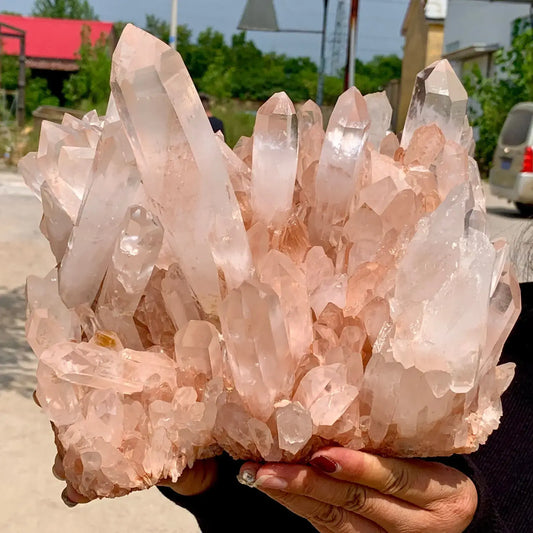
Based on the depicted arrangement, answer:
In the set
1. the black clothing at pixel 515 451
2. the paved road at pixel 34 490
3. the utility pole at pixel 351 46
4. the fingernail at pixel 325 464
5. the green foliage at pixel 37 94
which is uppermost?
the utility pole at pixel 351 46

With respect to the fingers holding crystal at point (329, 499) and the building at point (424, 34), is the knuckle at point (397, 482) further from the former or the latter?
the building at point (424, 34)

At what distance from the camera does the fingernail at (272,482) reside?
0.63 m

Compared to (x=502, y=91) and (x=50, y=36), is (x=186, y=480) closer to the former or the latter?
(x=502, y=91)

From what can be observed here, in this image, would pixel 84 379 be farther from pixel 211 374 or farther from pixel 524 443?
pixel 524 443

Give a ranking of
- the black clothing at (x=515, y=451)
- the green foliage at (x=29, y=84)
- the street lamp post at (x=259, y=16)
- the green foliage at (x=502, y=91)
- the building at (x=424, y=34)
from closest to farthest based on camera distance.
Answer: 1. the black clothing at (x=515, y=451)
2. the street lamp post at (x=259, y=16)
3. the green foliage at (x=502, y=91)
4. the building at (x=424, y=34)
5. the green foliage at (x=29, y=84)

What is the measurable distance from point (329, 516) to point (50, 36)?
107ft

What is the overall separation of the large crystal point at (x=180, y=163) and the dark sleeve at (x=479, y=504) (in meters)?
0.33

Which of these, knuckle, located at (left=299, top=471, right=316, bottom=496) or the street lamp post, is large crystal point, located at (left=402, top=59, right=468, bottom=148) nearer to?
knuckle, located at (left=299, top=471, right=316, bottom=496)

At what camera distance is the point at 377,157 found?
2.33ft

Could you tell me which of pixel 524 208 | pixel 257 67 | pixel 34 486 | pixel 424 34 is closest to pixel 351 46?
pixel 524 208

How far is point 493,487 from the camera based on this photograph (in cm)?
107

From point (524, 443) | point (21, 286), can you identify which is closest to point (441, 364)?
point (524, 443)

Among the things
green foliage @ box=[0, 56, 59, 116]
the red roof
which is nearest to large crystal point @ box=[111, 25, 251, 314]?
green foliage @ box=[0, 56, 59, 116]

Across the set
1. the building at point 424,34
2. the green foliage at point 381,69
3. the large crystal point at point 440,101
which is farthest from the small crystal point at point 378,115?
the green foliage at point 381,69
